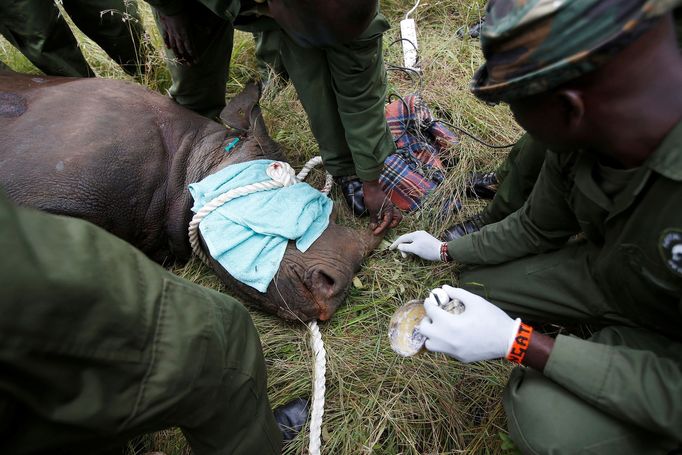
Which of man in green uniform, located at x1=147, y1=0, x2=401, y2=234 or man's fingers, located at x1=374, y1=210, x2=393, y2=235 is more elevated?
man in green uniform, located at x1=147, y1=0, x2=401, y2=234

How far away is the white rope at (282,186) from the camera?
2.15 m

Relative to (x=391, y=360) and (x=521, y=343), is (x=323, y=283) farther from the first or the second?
(x=521, y=343)

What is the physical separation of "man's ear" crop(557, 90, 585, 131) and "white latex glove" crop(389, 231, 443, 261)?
1.33 m

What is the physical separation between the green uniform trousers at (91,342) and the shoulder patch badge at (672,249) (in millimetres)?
1405

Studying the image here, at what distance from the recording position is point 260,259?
8.04 feet

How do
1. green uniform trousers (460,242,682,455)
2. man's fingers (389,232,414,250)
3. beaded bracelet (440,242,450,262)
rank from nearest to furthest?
1. green uniform trousers (460,242,682,455)
2. beaded bracelet (440,242,450,262)
3. man's fingers (389,232,414,250)

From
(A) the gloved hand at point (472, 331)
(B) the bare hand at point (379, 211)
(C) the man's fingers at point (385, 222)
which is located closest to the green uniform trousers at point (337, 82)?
(B) the bare hand at point (379, 211)

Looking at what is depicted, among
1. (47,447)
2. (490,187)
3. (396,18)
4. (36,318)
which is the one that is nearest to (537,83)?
(36,318)

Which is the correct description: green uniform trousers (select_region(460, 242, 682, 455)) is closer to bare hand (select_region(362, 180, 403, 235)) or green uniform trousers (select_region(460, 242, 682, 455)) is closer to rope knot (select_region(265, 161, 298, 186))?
bare hand (select_region(362, 180, 403, 235))

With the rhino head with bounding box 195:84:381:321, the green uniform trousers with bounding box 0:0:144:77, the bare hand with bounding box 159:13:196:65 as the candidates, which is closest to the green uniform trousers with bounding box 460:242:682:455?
the rhino head with bounding box 195:84:381:321

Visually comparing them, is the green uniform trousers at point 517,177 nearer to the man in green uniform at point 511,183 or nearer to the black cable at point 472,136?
the man in green uniform at point 511,183

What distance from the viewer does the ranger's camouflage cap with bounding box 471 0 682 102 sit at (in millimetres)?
1123

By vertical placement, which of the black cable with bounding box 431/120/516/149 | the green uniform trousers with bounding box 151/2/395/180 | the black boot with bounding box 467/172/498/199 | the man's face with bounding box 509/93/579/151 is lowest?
the black boot with bounding box 467/172/498/199

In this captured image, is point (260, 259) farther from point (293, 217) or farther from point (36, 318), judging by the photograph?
point (36, 318)
